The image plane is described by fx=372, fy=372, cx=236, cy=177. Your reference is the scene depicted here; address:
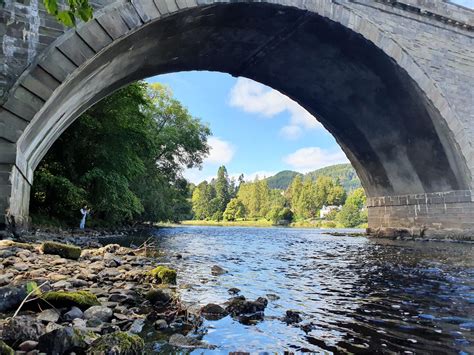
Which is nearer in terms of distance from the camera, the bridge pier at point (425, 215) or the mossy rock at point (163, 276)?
the mossy rock at point (163, 276)

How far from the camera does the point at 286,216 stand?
3900 inches

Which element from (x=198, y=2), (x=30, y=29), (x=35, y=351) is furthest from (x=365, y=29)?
(x=35, y=351)

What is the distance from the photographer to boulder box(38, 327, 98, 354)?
118 inches

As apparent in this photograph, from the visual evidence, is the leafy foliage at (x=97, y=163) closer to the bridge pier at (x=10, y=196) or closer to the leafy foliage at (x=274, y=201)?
the bridge pier at (x=10, y=196)

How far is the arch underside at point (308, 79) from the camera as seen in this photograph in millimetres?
11977

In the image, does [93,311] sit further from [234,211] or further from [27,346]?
[234,211]

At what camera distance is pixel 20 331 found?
10.4ft

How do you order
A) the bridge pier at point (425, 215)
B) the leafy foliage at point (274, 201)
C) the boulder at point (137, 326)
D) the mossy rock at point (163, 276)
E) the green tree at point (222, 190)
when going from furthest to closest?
the green tree at point (222, 190) < the leafy foliage at point (274, 201) < the bridge pier at point (425, 215) < the mossy rock at point (163, 276) < the boulder at point (137, 326)

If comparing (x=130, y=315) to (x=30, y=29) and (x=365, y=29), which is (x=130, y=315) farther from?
(x=365, y=29)

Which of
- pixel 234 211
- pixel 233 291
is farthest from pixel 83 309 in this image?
pixel 234 211

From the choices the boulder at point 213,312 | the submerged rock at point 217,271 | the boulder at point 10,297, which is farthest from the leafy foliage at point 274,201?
the boulder at point 10,297

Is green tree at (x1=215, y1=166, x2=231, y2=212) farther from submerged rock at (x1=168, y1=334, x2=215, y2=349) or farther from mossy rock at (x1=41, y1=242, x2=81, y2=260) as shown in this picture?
submerged rock at (x1=168, y1=334, x2=215, y2=349)

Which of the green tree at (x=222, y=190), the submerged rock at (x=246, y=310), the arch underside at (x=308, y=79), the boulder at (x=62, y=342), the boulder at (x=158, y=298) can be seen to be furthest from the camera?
the green tree at (x=222, y=190)

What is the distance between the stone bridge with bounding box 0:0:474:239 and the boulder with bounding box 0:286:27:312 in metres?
5.48
